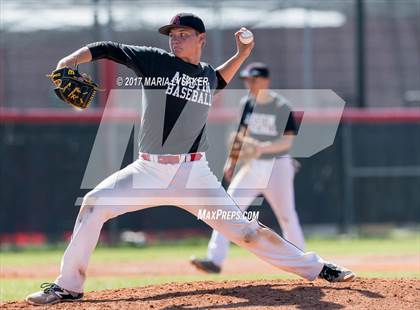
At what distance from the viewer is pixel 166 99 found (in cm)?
717

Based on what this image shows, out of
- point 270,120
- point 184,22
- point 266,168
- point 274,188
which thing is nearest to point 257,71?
point 270,120

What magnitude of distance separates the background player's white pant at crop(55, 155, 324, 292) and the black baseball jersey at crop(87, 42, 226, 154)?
17 centimetres

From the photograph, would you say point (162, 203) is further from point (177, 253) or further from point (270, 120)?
point (177, 253)

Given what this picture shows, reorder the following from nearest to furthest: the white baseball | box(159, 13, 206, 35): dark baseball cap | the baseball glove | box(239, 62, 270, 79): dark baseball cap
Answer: the baseball glove
box(159, 13, 206, 35): dark baseball cap
the white baseball
box(239, 62, 270, 79): dark baseball cap

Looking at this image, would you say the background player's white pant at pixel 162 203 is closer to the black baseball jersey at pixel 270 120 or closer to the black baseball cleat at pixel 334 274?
the black baseball cleat at pixel 334 274

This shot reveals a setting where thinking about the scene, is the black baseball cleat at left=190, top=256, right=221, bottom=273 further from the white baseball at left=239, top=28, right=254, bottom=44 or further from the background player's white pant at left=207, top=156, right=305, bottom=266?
the white baseball at left=239, top=28, right=254, bottom=44

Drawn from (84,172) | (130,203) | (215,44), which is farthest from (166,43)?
(130,203)

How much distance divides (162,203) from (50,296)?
1.12 meters

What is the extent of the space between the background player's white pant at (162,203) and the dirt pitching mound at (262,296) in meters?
0.22

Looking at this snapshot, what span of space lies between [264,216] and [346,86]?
2936mm

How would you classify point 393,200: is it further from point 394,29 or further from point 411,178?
point 394,29

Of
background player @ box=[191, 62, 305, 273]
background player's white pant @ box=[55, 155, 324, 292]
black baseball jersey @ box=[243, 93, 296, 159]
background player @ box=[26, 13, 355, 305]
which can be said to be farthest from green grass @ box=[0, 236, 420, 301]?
background player @ box=[26, 13, 355, 305]

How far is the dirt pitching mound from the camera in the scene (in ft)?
22.0

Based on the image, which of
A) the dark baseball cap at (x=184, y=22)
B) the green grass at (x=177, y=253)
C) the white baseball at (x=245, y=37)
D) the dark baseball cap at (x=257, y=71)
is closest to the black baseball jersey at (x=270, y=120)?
the dark baseball cap at (x=257, y=71)
